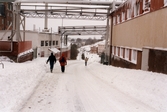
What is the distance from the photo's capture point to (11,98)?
6.80m

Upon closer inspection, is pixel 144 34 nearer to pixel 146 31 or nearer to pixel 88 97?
pixel 146 31

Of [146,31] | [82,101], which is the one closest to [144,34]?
[146,31]

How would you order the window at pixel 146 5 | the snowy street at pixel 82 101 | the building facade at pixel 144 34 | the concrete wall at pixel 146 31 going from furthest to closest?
the window at pixel 146 5, the concrete wall at pixel 146 31, the building facade at pixel 144 34, the snowy street at pixel 82 101

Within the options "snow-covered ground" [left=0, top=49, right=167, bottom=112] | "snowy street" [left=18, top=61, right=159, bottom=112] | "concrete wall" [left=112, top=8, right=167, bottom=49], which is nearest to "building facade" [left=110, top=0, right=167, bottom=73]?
"concrete wall" [left=112, top=8, right=167, bottom=49]

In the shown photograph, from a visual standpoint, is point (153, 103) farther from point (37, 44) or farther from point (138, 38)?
point (37, 44)

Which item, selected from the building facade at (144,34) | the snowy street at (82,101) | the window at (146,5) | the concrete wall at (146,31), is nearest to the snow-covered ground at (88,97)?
the snowy street at (82,101)

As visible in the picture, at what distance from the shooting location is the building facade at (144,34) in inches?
422

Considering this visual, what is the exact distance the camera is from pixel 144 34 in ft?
45.1

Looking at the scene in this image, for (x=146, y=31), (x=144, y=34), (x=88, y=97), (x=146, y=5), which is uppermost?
(x=146, y=5)

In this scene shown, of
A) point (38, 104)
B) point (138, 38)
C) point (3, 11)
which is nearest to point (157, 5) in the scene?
point (138, 38)

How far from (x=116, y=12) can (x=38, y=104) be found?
19.1 m

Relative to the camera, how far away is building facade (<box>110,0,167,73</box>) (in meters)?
10.7

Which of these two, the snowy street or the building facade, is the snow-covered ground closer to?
the snowy street

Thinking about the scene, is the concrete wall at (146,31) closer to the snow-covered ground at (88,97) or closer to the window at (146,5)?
the window at (146,5)
